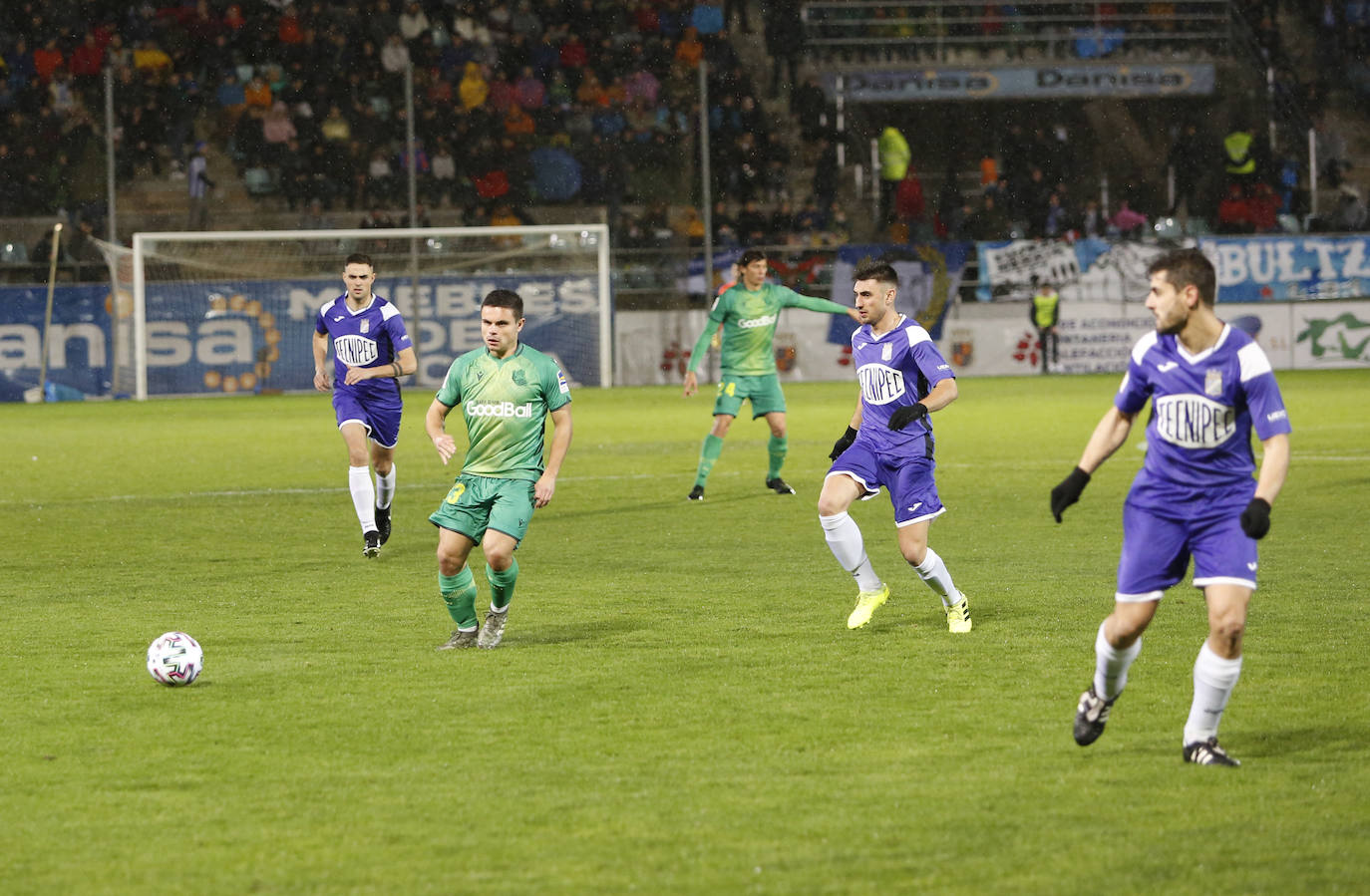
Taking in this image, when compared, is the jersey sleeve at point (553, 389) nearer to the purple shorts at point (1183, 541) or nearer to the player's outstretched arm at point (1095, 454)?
the player's outstretched arm at point (1095, 454)

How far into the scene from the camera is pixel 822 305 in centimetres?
1395

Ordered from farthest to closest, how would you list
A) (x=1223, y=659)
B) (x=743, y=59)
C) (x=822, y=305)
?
(x=743, y=59) → (x=822, y=305) → (x=1223, y=659)

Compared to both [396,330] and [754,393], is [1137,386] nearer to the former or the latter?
[396,330]

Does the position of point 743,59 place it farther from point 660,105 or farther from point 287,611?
point 287,611

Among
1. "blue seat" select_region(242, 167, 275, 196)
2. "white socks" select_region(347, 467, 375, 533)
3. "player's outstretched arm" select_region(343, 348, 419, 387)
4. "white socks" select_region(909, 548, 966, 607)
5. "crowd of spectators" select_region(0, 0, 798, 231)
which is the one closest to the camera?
"white socks" select_region(909, 548, 966, 607)

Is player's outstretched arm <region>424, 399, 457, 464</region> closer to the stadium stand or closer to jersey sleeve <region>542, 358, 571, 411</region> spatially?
jersey sleeve <region>542, 358, 571, 411</region>

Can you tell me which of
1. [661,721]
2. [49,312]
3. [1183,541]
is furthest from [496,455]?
[49,312]

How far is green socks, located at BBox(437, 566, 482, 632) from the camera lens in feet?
24.5

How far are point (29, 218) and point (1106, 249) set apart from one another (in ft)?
69.2

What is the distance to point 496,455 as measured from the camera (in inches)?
298

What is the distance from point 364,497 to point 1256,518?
7.53m

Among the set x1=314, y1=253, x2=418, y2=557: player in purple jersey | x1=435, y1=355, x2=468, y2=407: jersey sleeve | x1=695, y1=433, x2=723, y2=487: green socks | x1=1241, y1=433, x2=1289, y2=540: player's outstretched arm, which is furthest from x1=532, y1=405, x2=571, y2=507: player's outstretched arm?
x1=695, y1=433, x2=723, y2=487: green socks

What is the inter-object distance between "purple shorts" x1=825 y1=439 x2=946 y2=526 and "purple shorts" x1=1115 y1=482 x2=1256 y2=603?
100 inches

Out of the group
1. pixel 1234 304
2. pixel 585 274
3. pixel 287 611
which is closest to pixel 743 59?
pixel 585 274
